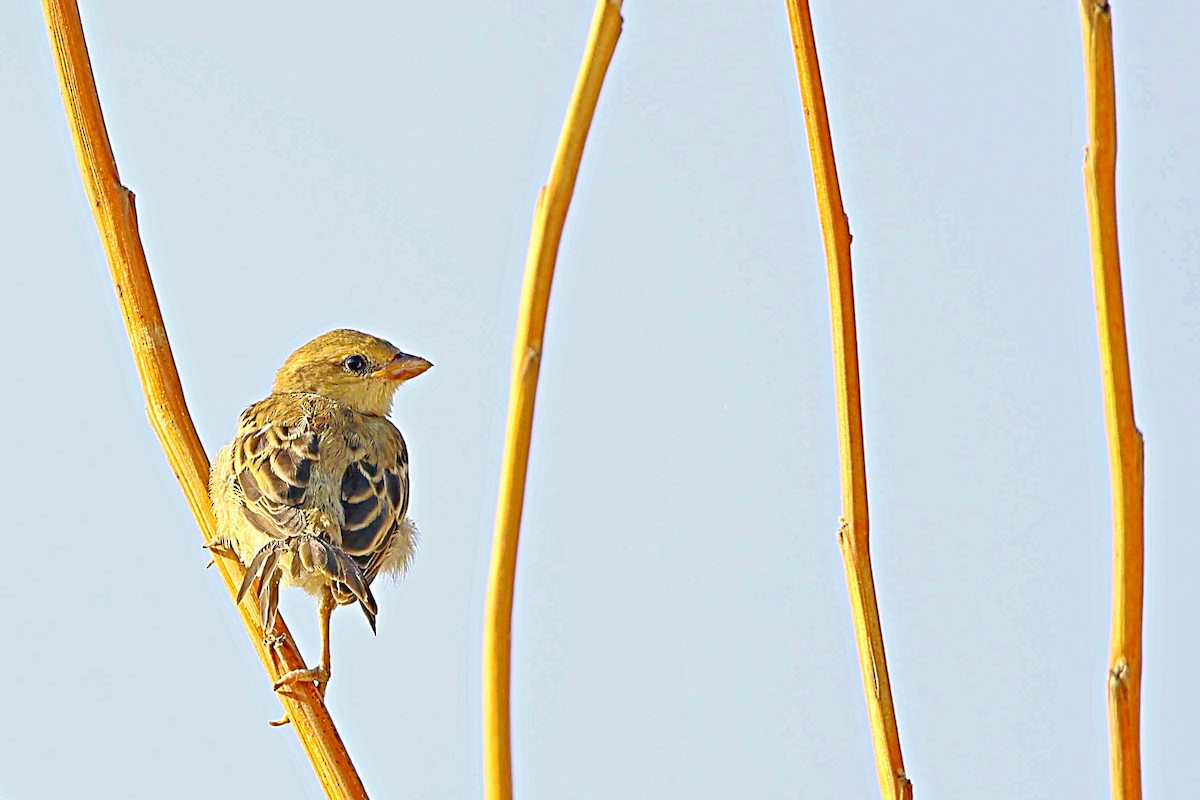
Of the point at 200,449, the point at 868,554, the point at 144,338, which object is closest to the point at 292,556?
the point at 200,449

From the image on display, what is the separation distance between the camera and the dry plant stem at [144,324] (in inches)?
102

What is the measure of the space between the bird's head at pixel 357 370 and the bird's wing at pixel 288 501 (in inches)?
12.7

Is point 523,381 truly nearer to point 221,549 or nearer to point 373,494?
point 221,549

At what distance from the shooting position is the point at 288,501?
508 cm

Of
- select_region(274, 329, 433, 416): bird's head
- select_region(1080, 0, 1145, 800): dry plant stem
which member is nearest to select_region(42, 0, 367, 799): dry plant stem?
select_region(1080, 0, 1145, 800): dry plant stem

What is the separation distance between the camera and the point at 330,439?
5.62 m

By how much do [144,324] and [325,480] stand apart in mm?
2390

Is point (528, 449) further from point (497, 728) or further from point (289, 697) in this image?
point (289, 697)

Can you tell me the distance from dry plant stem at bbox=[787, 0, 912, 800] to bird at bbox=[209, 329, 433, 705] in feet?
8.11

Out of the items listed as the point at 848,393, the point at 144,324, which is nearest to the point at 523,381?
the point at 848,393

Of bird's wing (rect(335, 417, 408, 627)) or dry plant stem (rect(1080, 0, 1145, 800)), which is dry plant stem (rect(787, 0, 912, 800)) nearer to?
dry plant stem (rect(1080, 0, 1145, 800))

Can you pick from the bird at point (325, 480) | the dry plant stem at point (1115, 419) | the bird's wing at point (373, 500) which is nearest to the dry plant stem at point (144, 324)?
the bird at point (325, 480)

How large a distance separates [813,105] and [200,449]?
1823 mm

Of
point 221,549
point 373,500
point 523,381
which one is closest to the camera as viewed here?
point 523,381
